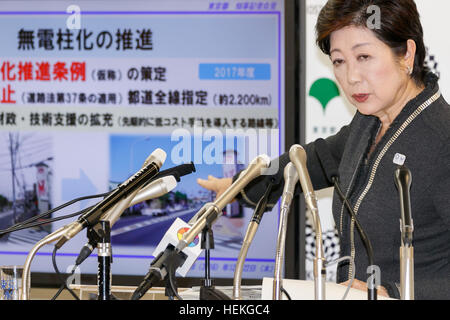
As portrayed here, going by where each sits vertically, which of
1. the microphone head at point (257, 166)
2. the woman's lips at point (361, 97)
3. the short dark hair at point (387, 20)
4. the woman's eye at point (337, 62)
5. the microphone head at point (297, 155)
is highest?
the short dark hair at point (387, 20)

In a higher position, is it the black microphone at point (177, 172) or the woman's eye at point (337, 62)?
the woman's eye at point (337, 62)

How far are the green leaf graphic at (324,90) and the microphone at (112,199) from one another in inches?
64.1

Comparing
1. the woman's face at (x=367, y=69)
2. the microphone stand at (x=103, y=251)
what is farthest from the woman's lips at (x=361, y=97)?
the microphone stand at (x=103, y=251)

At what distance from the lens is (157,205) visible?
2.81m

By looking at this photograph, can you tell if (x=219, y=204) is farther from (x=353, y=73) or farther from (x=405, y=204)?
(x=353, y=73)

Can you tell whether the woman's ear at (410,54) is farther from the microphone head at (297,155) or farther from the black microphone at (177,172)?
the black microphone at (177,172)

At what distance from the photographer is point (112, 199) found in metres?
1.19

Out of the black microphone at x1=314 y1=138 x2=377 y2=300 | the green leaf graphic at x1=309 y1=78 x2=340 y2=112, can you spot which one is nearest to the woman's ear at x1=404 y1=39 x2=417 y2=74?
the black microphone at x1=314 y1=138 x2=377 y2=300

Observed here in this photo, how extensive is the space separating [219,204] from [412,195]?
69 centimetres

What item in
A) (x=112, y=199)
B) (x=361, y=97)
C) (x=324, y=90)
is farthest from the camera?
(x=324, y=90)

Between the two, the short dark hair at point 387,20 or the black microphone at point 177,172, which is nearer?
the black microphone at point 177,172

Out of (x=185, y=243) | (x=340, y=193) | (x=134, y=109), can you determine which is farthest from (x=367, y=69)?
(x=134, y=109)

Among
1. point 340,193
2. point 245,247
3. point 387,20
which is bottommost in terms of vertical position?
point 245,247

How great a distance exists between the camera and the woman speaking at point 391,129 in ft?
5.47
